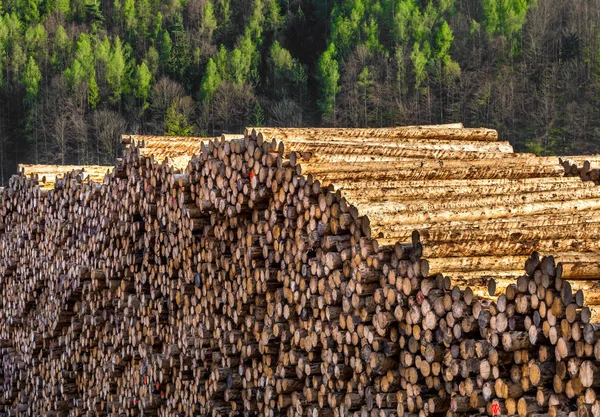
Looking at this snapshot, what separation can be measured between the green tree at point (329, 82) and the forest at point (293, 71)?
0.09 meters

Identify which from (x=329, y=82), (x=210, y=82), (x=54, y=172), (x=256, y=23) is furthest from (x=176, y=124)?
(x=54, y=172)

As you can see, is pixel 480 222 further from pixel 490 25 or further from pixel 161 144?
pixel 490 25

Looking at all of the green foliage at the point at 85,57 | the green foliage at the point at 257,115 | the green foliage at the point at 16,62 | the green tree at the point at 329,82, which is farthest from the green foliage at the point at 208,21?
the green foliage at the point at 16,62

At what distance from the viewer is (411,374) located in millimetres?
5055

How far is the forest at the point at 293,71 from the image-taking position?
3584cm

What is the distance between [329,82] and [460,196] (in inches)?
1318

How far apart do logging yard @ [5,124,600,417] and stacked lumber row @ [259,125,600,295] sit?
0.01 meters

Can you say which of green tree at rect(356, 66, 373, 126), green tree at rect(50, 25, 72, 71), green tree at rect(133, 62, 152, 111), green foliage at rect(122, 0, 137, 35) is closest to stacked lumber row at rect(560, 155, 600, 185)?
green tree at rect(356, 66, 373, 126)

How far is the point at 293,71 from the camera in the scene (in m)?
41.4

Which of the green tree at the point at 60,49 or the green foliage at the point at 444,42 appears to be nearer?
the green foliage at the point at 444,42

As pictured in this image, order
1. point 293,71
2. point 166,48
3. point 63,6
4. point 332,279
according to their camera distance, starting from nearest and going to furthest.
A: point 332,279
point 293,71
point 166,48
point 63,6

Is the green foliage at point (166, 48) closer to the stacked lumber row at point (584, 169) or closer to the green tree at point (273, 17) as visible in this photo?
the green tree at point (273, 17)

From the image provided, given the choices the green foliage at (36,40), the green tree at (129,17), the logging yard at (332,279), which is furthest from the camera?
the green tree at (129,17)

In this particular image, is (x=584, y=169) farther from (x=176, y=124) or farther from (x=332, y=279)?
(x=176, y=124)
